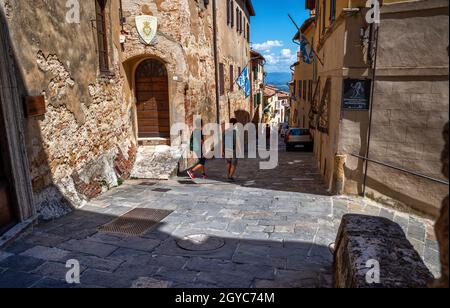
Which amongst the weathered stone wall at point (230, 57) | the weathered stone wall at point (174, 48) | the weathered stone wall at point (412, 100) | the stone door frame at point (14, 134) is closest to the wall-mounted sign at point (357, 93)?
the weathered stone wall at point (412, 100)

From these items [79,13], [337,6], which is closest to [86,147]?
[79,13]

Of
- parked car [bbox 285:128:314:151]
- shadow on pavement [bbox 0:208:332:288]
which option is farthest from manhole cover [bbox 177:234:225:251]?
parked car [bbox 285:128:314:151]

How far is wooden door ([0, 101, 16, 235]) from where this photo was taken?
17.3 feet

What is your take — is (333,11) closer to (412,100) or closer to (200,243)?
(412,100)

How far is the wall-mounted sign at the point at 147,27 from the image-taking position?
1010cm

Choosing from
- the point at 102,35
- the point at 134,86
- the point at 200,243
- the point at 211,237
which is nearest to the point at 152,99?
the point at 134,86

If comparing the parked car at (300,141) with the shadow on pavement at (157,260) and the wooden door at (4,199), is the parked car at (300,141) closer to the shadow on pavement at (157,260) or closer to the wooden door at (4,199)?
the shadow on pavement at (157,260)

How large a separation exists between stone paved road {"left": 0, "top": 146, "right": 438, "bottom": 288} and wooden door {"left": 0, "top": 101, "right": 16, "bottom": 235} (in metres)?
0.42

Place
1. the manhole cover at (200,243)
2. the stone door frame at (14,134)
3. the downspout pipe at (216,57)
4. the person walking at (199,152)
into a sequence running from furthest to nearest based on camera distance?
the downspout pipe at (216,57) < the person walking at (199,152) < the stone door frame at (14,134) < the manhole cover at (200,243)

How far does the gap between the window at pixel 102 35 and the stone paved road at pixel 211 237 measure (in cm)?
336

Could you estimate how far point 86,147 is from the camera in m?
7.85

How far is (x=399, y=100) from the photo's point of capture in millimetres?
7145

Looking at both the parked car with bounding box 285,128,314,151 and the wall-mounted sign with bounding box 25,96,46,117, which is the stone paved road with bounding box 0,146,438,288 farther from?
the parked car with bounding box 285,128,314,151

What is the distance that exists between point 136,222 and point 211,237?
1.56m
